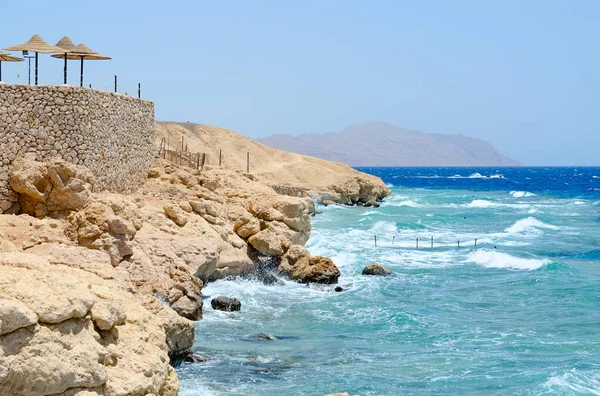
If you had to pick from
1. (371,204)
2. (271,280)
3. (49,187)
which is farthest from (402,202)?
(49,187)

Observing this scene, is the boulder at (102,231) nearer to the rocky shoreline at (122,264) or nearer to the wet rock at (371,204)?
the rocky shoreline at (122,264)

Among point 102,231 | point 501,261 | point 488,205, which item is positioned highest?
point 488,205

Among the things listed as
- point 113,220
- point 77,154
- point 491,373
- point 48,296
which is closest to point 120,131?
point 77,154

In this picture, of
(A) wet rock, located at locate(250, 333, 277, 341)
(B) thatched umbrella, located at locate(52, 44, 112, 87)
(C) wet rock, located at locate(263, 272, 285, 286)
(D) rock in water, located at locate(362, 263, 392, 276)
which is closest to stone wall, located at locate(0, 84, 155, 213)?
(B) thatched umbrella, located at locate(52, 44, 112, 87)

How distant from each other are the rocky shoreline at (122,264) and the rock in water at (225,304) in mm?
962

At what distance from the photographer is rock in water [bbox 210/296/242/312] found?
73.2 ft

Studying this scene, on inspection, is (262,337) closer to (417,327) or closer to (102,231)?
(417,327)

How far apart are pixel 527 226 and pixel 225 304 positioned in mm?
33949

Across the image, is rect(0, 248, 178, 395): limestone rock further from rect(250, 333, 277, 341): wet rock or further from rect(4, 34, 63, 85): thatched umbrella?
rect(4, 34, 63, 85): thatched umbrella

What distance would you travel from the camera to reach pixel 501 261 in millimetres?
34594

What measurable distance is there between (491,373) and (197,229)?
35.3 feet

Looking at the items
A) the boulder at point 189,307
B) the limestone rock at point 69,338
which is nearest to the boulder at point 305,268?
the boulder at point 189,307

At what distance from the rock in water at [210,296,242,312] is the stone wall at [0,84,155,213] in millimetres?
5194

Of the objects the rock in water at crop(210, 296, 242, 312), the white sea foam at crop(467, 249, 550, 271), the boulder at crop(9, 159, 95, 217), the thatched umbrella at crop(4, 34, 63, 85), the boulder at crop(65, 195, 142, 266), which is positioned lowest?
the rock in water at crop(210, 296, 242, 312)
